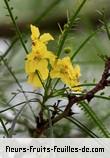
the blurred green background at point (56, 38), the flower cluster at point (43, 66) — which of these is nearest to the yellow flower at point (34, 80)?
the flower cluster at point (43, 66)

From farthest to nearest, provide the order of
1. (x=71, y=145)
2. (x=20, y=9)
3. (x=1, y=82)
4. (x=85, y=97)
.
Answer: (x=20, y=9) → (x=1, y=82) → (x=71, y=145) → (x=85, y=97)

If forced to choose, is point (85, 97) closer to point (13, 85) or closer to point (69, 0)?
point (13, 85)

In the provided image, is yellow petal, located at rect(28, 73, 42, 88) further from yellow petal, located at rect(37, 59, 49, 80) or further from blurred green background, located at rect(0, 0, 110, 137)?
blurred green background, located at rect(0, 0, 110, 137)

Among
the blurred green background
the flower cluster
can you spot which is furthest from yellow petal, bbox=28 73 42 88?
the blurred green background

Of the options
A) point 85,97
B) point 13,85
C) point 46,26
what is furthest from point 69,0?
point 85,97

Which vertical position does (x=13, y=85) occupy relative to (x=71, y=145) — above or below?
above

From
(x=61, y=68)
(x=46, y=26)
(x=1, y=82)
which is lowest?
(x=61, y=68)

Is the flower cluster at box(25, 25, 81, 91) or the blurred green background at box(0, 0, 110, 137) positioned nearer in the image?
the flower cluster at box(25, 25, 81, 91)
